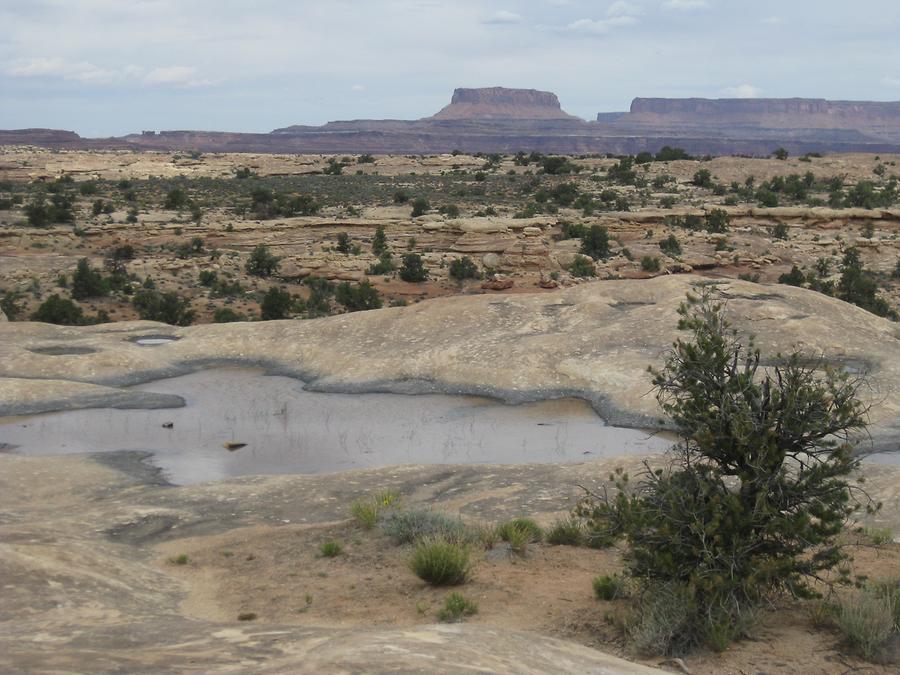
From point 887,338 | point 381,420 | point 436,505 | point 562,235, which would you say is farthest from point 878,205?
point 436,505

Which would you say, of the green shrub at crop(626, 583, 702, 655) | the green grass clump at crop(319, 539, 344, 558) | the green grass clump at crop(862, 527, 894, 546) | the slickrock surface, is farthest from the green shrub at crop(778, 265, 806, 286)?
the green shrub at crop(626, 583, 702, 655)

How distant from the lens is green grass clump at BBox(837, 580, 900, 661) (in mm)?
7027

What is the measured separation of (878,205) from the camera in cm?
4275

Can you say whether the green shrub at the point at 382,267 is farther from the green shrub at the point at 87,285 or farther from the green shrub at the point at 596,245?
the green shrub at the point at 87,285

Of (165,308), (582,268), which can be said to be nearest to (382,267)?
(582,268)

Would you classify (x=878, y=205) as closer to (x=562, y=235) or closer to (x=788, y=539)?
(x=562, y=235)

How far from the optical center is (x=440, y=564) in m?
8.82

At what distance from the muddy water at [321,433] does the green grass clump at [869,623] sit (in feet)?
23.6

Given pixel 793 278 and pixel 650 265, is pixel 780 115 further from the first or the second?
pixel 793 278

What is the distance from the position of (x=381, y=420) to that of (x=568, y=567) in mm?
7946

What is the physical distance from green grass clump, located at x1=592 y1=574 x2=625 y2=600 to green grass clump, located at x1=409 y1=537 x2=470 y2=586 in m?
1.23

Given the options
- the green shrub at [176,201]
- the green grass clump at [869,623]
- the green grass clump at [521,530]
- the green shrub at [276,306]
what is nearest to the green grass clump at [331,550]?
the green grass clump at [521,530]

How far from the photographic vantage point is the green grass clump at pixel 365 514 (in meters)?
10.7

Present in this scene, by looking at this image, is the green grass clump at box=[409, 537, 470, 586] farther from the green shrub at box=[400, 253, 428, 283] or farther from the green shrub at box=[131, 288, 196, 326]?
the green shrub at box=[400, 253, 428, 283]
